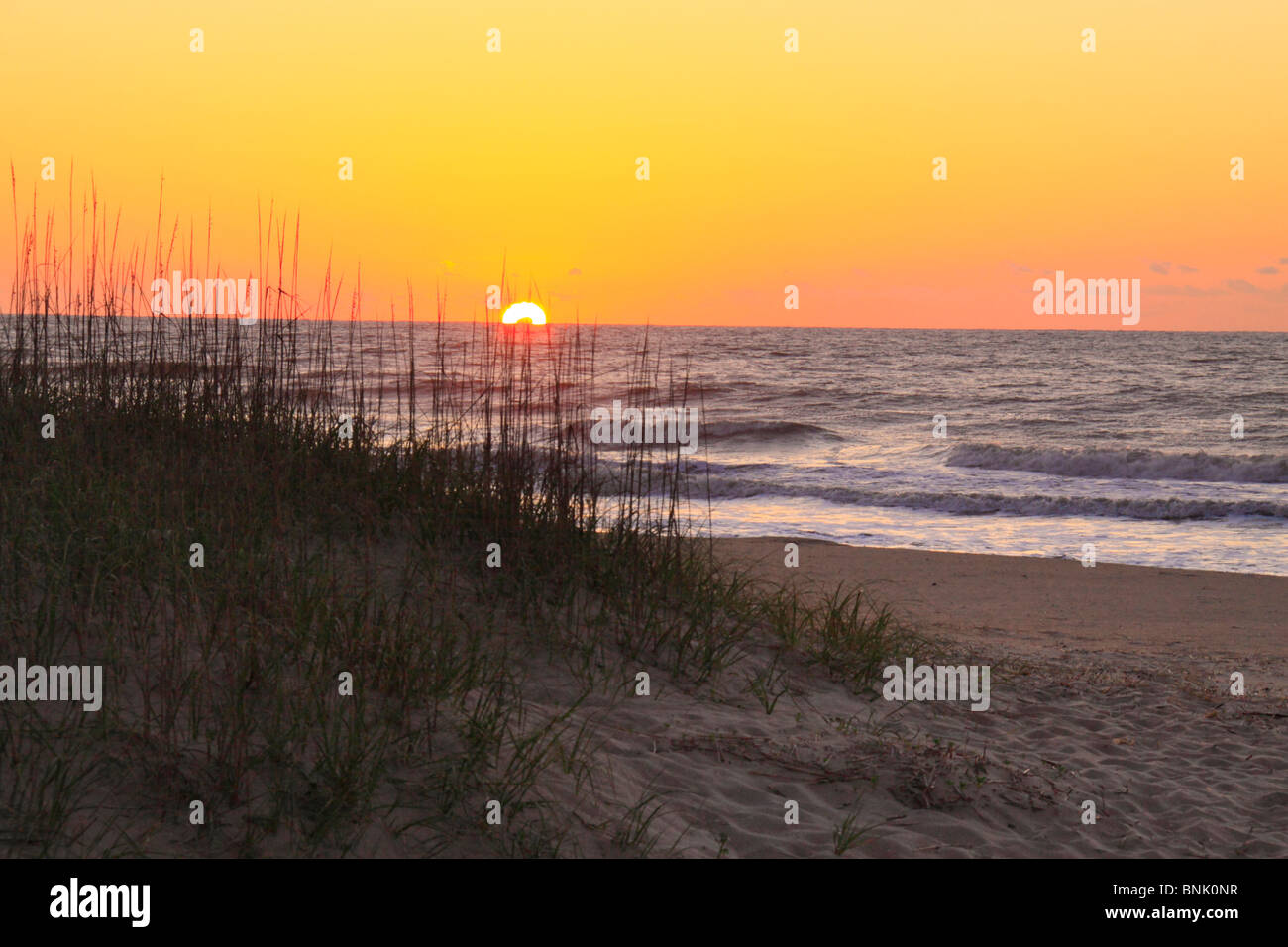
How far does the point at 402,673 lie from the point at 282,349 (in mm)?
3076

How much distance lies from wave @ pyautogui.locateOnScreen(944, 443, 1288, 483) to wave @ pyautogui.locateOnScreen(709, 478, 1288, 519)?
348cm

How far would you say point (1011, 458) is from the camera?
1742 centimetres

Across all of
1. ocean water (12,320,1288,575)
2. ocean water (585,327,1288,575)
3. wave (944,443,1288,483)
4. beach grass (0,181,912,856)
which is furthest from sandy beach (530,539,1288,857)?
wave (944,443,1288,483)

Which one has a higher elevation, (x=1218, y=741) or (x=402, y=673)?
(x=402, y=673)

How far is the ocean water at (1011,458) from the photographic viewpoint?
1102 centimetres

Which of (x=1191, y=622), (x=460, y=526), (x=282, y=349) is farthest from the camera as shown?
(x=1191, y=622)

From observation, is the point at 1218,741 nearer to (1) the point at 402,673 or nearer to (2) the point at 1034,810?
(2) the point at 1034,810

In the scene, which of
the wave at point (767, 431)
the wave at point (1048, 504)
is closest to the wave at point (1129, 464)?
the wave at point (1048, 504)

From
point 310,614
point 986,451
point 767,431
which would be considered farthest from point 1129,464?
point 310,614

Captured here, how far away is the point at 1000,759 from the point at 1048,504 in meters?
10.0
